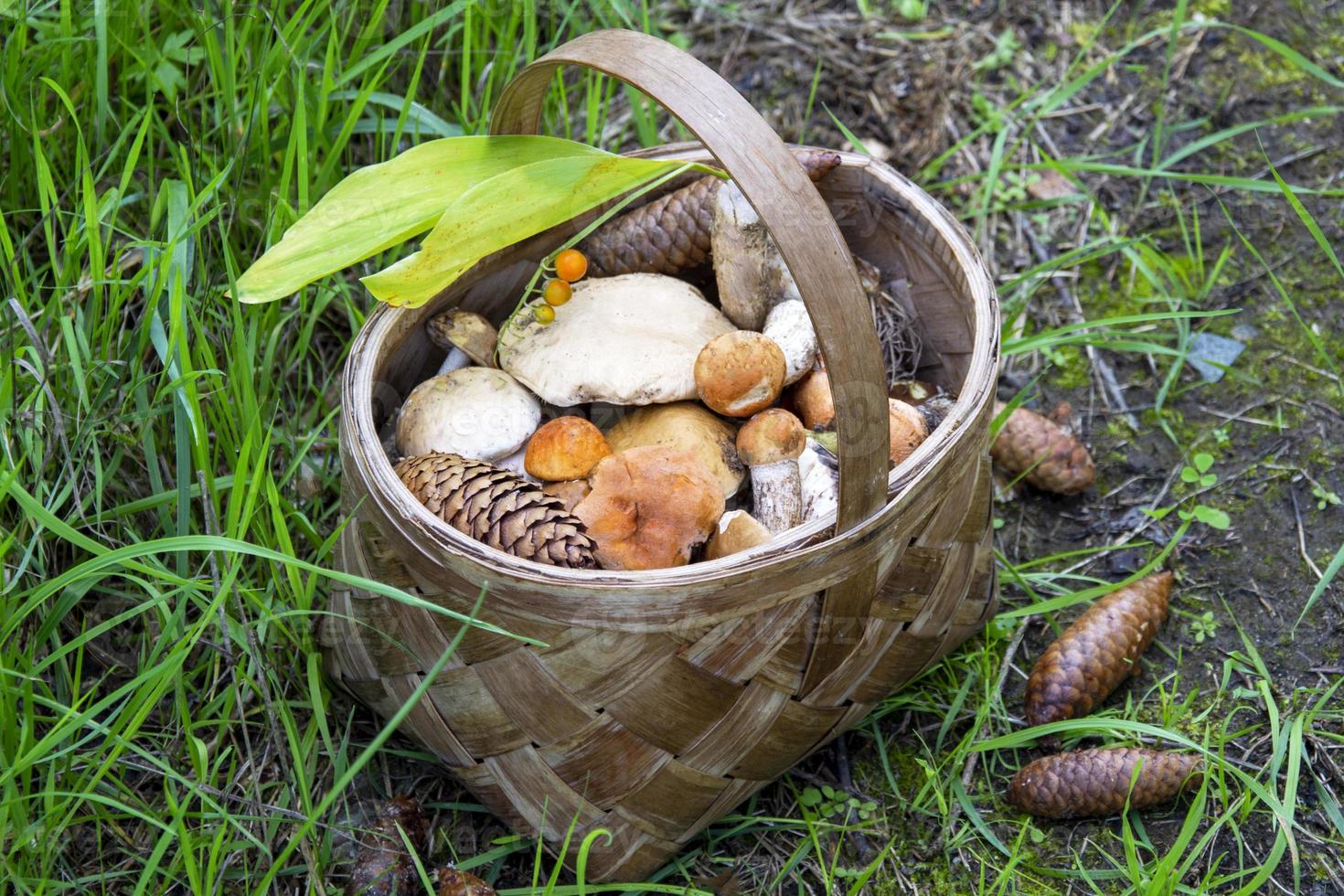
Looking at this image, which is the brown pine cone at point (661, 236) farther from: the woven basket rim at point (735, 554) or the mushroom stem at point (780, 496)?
the mushroom stem at point (780, 496)

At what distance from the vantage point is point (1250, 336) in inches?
83.8

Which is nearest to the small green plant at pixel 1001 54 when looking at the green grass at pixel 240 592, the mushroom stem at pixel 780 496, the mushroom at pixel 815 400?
the green grass at pixel 240 592

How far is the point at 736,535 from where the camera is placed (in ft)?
4.65

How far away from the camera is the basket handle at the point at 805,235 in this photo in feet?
3.87

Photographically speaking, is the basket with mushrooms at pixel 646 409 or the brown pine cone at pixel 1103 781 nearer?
the basket with mushrooms at pixel 646 409

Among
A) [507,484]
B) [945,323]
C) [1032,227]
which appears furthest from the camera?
[1032,227]

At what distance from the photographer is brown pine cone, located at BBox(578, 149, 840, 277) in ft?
5.80

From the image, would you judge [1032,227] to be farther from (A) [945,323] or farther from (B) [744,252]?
(B) [744,252]

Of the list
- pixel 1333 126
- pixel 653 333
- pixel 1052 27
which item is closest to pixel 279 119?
pixel 653 333

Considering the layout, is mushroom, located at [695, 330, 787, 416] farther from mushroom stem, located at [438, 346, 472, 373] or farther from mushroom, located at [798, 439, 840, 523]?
mushroom stem, located at [438, 346, 472, 373]

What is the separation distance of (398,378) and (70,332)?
45cm

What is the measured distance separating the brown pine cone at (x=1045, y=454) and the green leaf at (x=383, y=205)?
931 millimetres

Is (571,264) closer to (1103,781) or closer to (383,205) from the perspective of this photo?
(383,205)

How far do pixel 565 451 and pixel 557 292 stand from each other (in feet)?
0.99
